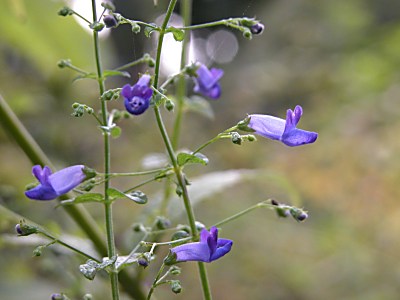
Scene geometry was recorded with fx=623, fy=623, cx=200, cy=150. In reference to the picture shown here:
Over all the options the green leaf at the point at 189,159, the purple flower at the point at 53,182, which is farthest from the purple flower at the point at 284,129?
the purple flower at the point at 53,182

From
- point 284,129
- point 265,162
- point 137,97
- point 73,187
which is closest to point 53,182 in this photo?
point 73,187

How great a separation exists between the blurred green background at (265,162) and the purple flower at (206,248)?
0.50m

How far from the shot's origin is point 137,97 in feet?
2.00

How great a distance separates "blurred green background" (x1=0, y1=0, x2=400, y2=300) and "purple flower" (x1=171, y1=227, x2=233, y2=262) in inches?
19.9

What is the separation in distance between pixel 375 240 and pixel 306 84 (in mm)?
1561

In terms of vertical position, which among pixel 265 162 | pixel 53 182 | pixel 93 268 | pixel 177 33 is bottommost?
pixel 93 268

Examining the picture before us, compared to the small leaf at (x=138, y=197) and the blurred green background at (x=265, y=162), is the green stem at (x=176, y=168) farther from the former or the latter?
the blurred green background at (x=265, y=162)

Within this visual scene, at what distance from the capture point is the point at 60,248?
1.00m

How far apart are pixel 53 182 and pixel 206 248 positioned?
0.57 ft

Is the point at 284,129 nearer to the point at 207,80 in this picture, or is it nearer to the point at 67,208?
the point at 207,80

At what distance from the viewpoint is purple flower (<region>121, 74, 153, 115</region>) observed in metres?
0.61

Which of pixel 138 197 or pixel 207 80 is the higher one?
pixel 207 80

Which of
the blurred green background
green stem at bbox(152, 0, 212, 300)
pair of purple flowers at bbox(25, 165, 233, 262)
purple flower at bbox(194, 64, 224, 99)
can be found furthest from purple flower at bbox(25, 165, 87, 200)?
the blurred green background

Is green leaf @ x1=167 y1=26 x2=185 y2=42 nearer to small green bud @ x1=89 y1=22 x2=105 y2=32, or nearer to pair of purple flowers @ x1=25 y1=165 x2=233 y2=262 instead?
small green bud @ x1=89 y1=22 x2=105 y2=32
